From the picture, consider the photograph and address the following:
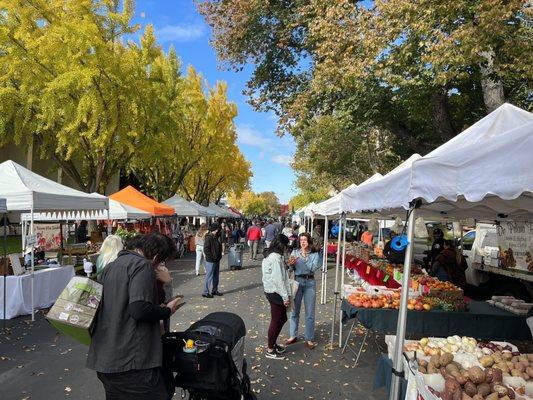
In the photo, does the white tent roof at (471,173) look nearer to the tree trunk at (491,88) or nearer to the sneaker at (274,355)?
the sneaker at (274,355)

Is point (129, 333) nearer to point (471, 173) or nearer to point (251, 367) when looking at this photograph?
point (471, 173)

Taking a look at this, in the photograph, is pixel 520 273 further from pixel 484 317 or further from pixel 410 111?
pixel 410 111

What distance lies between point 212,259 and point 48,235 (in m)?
6.88

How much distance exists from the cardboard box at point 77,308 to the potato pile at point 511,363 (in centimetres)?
325

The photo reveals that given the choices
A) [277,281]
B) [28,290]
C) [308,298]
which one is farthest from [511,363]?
[28,290]

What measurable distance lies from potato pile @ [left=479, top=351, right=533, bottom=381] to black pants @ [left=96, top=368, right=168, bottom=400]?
2.77m

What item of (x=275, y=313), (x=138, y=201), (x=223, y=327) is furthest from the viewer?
(x=138, y=201)

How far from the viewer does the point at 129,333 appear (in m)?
2.87

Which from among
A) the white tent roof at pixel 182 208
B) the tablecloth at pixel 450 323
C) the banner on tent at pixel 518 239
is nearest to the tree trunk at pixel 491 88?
the banner on tent at pixel 518 239

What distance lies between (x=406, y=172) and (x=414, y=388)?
5.55 feet

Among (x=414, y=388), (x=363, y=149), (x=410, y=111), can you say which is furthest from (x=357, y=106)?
(x=363, y=149)

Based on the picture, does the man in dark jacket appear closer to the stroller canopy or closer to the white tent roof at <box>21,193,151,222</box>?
the white tent roof at <box>21,193,151,222</box>

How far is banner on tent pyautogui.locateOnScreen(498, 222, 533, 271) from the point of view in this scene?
1077 centimetres

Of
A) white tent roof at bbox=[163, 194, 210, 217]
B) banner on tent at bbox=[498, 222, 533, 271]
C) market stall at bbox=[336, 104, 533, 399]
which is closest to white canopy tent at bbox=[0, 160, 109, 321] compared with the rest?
market stall at bbox=[336, 104, 533, 399]
